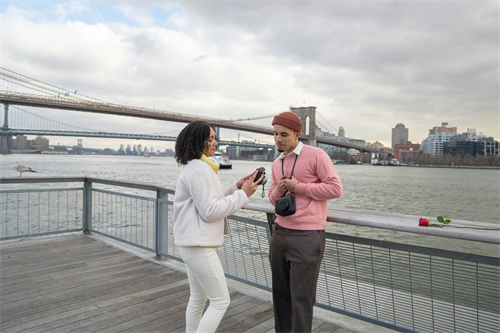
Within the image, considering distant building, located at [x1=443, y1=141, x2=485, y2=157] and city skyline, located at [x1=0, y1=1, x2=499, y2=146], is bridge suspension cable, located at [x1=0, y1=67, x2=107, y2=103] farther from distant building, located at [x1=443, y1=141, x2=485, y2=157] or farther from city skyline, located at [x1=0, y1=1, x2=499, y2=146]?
distant building, located at [x1=443, y1=141, x2=485, y2=157]

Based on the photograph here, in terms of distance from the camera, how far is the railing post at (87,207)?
3982mm

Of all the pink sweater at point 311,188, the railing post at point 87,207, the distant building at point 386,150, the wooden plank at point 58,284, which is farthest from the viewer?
the distant building at point 386,150

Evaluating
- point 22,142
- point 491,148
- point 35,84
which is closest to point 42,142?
point 22,142

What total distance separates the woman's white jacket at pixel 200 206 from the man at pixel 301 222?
10.7 inches

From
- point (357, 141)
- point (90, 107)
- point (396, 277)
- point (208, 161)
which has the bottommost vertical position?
point (396, 277)

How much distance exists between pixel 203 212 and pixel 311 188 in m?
0.47

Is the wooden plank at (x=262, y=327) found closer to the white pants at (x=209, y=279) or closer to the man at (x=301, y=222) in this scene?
the man at (x=301, y=222)

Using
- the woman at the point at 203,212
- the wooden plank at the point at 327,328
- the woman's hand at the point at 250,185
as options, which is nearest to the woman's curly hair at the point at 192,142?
the woman at the point at 203,212

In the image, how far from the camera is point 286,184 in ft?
4.78

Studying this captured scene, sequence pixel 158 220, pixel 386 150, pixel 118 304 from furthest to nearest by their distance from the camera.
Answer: pixel 386 150 → pixel 158 220 → pixel 118 304

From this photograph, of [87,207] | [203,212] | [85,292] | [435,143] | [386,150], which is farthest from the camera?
[435,143]

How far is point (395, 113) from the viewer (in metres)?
62.6

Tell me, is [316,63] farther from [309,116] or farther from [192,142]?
[192,142]

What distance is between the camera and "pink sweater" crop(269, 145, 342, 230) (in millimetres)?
1417
